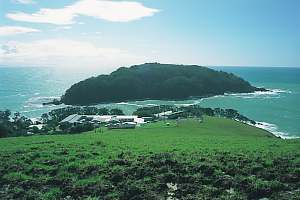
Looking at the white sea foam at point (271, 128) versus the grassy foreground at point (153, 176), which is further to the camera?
the white sea foam at point (271, 128)

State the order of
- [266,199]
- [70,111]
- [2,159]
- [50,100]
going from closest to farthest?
[266,199], [2,159], [70,111], [50,100]

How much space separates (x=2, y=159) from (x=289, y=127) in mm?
93457

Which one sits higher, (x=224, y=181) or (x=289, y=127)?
(x=224, y=181)

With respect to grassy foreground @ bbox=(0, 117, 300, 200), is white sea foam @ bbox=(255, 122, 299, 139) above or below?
below

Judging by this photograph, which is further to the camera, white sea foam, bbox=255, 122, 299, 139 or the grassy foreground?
white sea foam, bbox=255, 122, 299, 139

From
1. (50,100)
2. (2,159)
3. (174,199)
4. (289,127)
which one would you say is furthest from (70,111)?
(174,199)

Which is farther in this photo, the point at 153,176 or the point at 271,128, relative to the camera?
the point at 271,128

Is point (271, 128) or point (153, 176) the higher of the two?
point (153, 176)

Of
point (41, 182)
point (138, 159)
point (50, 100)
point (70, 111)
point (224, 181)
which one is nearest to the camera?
point (224, 181)

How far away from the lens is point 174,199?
538 inches

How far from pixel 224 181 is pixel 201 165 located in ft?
7.39

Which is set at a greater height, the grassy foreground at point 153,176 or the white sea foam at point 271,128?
the grassy foreground at point 153,176

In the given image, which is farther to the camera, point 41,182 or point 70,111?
point 70,111

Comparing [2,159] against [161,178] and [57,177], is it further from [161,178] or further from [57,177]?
[161,178]
